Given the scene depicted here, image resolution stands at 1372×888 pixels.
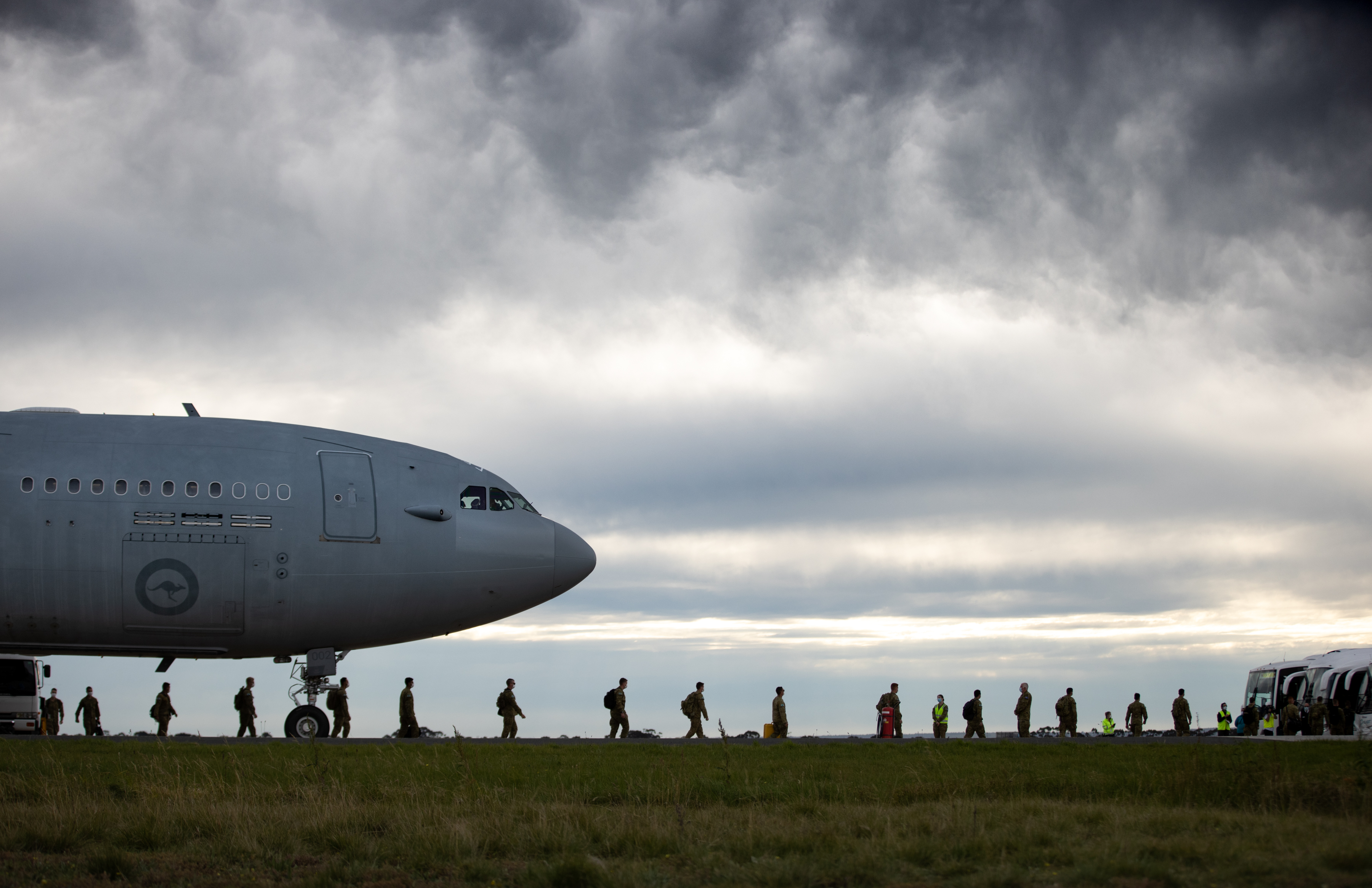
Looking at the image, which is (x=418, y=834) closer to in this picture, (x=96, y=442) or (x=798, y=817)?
(x=798, y=817)

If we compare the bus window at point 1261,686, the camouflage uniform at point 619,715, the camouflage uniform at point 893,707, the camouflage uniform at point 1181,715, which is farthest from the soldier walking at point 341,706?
the bus window at point 1261,686

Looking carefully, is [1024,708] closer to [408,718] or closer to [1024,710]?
[1024,710]

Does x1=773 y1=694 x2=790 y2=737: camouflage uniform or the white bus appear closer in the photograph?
x1=773 y1=694 x2=790 y2=737: camouflage uniform

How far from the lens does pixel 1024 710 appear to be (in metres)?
33.8

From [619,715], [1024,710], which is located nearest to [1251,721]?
[1024,710]

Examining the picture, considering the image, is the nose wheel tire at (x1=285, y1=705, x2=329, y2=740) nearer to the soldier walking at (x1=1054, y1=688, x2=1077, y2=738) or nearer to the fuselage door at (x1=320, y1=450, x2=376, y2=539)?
the fuselage door at (x1=320, y1=450, x2=376, y2=539)

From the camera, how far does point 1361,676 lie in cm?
4209

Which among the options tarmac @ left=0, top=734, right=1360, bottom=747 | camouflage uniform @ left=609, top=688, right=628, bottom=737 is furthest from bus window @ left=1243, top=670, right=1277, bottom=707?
camouflage uniform @ left=609, top=688, right=628, bottom=737

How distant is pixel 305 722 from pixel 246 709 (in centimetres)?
640

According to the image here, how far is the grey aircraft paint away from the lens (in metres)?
23.2

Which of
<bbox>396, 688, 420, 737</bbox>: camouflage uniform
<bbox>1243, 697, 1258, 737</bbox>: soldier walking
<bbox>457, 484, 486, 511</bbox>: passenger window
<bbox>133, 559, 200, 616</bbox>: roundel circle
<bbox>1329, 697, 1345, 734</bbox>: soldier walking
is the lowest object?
<bbox>1243, 697, 1258, 737</bbox>: soldier walking

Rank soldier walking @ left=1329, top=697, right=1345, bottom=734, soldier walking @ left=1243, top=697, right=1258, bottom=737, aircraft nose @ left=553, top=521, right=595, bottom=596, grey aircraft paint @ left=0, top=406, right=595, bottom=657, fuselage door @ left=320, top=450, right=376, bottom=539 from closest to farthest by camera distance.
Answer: grey aircraft paint @ left=0, top=406, right=595, bottom=657, fuselage door @ left=320, top=450, right=376, bottom=539, aircraft nose @ left=553, top=521, right=595, bottom=596, soldier walking @ left=1329, top=697, right=1345, bottom=734, soldier walking @ left=1243, top=697, right=1258, bottom=737

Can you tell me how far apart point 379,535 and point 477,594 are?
269cm

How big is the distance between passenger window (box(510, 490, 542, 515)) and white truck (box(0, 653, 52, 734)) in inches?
669
